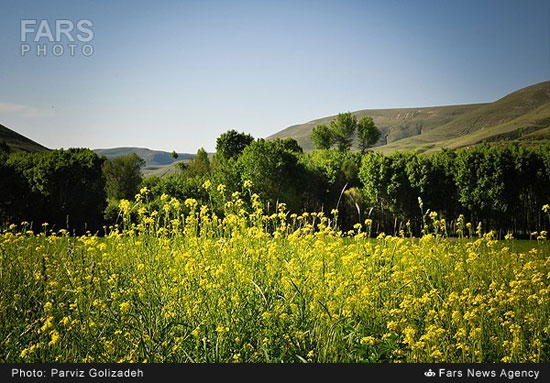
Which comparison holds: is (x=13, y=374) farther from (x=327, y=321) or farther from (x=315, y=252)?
(x=315, y=252)

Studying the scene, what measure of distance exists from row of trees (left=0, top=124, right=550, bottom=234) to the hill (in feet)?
1.05

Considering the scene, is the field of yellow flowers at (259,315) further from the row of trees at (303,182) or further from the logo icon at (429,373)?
the row of trees at (303,182)

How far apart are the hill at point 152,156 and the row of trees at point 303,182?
32cm

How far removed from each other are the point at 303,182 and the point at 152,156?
260 feet

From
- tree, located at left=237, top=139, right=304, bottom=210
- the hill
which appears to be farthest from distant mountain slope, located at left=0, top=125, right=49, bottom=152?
tree, located at left=237, top=139, right=304, bottom=210

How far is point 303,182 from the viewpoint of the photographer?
2378 centimetres

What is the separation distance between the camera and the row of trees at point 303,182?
7391mm

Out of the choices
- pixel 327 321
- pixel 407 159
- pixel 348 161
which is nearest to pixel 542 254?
pixel 327 321

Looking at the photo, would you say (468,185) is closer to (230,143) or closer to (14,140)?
(230,143)

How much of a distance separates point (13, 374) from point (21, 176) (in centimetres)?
500

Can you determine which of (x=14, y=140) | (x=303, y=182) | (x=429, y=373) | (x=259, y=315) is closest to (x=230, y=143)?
(x=303, y=182)

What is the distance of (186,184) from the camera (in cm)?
1468

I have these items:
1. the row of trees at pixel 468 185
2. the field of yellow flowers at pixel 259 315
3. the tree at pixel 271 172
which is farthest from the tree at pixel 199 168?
the field of yellow flowers at pixel 259 315

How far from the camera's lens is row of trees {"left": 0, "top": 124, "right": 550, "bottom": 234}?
7391mm
